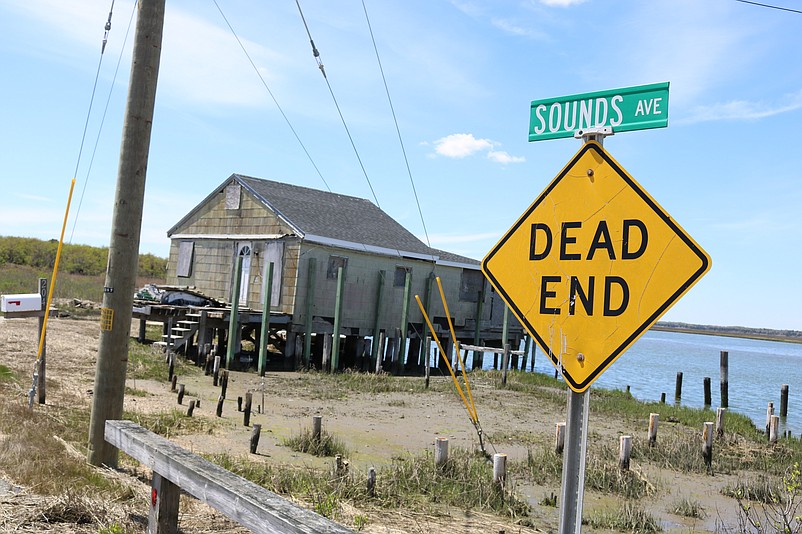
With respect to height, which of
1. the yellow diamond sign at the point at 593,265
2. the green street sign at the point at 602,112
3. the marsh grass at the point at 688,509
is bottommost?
the marsh grass at the point at 688,509

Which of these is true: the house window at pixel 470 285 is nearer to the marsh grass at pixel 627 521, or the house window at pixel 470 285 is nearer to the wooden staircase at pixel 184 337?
the wooden staircase at pixel 184 337

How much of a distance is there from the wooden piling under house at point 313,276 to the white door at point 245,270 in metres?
0.04

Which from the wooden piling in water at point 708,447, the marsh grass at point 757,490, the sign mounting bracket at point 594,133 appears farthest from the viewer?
the wooden piling in water at point 708,447

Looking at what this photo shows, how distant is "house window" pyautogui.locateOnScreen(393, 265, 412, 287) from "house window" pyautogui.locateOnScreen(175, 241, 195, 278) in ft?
26.2

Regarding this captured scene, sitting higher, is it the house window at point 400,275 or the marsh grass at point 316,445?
the house window at point 400,275

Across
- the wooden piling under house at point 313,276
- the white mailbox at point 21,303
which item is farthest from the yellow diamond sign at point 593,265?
the wooden piling under house at point 313,276

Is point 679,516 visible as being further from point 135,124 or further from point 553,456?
point 135,124

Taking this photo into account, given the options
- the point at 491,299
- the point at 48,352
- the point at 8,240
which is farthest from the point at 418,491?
the point at 8,240

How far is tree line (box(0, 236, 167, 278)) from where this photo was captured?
58469mm

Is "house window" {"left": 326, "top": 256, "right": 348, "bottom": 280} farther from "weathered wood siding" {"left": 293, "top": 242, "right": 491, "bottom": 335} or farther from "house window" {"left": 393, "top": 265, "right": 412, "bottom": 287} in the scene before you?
"house window" {"left": 393, "top": 265, "right": 412, "bottom": 287}

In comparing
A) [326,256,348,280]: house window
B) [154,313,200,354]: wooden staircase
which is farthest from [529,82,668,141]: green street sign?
[326,256,348,280]: house window

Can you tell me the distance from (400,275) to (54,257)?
43.1 meters

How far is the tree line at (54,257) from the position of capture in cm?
5847

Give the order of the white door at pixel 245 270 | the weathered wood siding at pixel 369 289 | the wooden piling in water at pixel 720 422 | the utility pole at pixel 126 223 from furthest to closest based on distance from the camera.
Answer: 1. the white door at pixel 245 270
2. the weathered wood siding at pixel 369 289
3. the wooden piling in water at pixel 720 422
4. the utility pole at pixel 126 223
